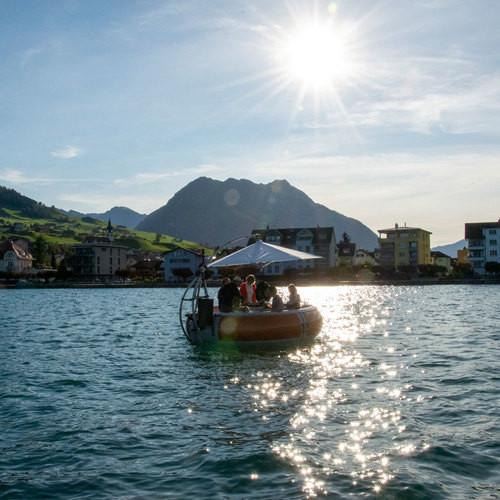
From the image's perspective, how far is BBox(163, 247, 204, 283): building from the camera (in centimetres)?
16625

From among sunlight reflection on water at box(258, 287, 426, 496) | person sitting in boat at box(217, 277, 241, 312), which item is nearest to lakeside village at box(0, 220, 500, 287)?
person sitting in boat at box(217, 277, 241, 312)

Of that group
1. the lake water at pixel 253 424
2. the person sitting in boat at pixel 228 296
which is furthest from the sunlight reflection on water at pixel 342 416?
the person sitting in boat at pixel 228 296

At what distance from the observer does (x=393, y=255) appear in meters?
168

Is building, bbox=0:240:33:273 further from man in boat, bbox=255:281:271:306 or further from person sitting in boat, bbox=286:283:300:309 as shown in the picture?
person sitting in boat, bbox=286:283:300:309

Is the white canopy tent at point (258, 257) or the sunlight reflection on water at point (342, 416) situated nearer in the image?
the sunlight reflection on water at point (342, 416)

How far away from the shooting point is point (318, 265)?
158250 mm

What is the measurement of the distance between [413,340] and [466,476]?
20.4 meters

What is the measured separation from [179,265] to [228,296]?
469ft

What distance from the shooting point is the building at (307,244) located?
156250 millimetres

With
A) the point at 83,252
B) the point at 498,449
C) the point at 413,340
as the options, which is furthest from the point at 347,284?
the point at 498,449

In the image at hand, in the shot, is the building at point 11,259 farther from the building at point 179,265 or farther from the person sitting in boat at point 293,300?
the person sitting in boat at point 293,300

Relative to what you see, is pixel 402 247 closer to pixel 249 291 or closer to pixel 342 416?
pixel 249 291

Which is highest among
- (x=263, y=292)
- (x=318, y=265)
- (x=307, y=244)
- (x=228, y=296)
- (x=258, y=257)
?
(x=307, y=244)

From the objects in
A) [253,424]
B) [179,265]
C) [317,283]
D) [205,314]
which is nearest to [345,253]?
[317,283]
